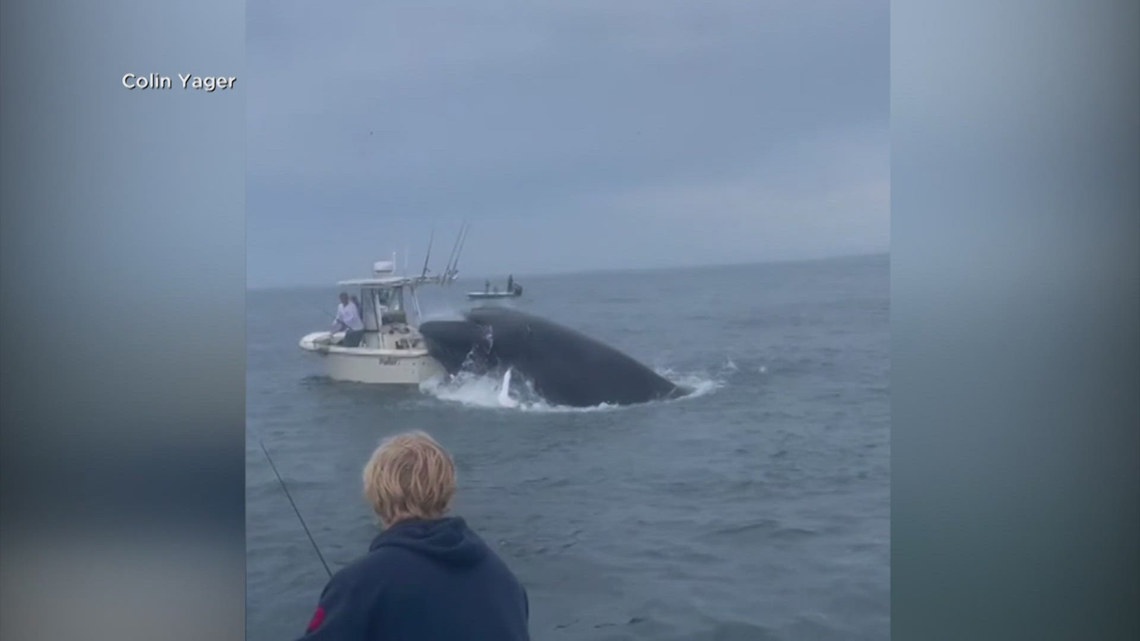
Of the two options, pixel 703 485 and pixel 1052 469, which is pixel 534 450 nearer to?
pixel 703 485

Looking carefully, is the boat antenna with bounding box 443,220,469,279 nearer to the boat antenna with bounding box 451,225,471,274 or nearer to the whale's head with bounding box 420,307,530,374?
the boat antenna with bounding box 451,225,471,274

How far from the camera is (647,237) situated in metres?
3.84

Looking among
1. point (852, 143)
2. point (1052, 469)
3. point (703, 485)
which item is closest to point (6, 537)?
point (703, 485)

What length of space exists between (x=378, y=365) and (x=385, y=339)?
0.08 meters

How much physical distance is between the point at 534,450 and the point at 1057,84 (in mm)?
1823

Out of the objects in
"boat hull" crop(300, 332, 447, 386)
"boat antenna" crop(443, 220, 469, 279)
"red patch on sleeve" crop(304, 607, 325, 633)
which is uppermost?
"boat antenna" crop(443, 220, 469, 279)

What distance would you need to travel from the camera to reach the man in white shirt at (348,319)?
3781 millimetres

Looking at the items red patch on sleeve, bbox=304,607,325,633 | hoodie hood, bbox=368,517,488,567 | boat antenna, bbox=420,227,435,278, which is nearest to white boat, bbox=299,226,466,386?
boat antenna, bbox=420,227,435,278

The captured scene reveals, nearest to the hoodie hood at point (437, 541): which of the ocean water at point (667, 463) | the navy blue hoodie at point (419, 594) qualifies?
the navy blue hoodie at point (419, 594)

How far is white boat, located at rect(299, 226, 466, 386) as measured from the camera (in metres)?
3.76

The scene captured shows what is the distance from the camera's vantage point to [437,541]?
2.49 metres

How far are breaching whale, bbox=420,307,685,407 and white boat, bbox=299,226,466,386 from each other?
0.17 feet

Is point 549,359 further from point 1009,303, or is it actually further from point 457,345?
point 1009,303

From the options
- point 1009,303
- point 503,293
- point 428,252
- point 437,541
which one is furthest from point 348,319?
point 1009,303
